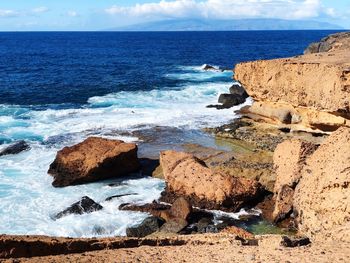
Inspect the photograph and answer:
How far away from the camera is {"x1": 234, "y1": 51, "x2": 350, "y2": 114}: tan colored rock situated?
17.8 metres

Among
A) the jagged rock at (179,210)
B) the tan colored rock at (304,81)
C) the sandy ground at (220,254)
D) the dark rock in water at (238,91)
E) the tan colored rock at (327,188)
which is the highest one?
the tan colored rock at (304,81)

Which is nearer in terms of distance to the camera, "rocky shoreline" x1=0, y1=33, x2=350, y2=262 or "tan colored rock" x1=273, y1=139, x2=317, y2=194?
"rocky shoreline" x1=0, y1=33, x2=350, y2=262

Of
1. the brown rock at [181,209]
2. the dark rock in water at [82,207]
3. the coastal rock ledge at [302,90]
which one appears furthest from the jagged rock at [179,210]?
the coastal rock ledge at [302,90]

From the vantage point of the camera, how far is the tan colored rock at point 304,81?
17781 millimetres

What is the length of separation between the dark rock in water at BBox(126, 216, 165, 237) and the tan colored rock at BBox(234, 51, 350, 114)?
8.41 m

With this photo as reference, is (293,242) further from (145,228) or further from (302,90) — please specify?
(302,90)

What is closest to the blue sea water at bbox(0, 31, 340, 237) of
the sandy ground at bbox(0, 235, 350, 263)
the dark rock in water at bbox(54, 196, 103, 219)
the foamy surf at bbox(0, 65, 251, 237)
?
the foamy surf at bbox(0, 65, 251, 237)

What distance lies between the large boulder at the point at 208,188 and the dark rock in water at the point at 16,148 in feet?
32.9

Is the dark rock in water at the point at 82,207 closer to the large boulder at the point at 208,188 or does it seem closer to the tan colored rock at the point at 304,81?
the large boulder at the point at 208,188

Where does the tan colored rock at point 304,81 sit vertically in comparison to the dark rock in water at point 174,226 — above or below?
above

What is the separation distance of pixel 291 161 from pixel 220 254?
31.2 feet

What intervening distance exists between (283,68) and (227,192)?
8.22 m

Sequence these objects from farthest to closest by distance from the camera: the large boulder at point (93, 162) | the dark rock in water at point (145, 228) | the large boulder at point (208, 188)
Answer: the large boulder at point (93, 162) → the large boulder at point (208, 188) → the dark rock in water at point (145, 228)

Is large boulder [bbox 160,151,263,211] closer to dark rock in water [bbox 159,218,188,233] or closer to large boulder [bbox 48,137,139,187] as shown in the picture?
dark rock in water [bbox 159,218,188,233]
